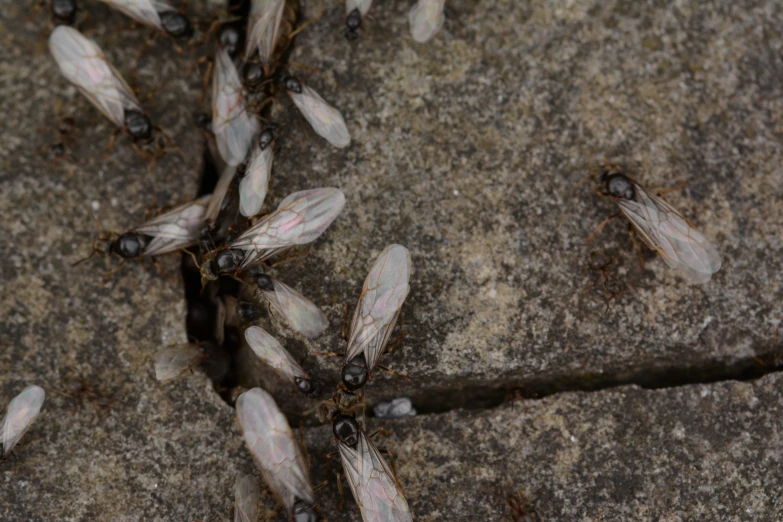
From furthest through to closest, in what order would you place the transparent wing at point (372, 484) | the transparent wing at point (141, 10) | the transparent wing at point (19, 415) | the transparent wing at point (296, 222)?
the transparent wing at point (141, 10)
the transparent wing at point (296, 222)
the transparent wing at point (19, 415)
the transparent wing at point (372, 484)

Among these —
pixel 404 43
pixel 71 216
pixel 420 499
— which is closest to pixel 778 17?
pixel 404 43

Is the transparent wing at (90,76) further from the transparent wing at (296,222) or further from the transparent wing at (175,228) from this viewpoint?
the transparent wing at (296,222)

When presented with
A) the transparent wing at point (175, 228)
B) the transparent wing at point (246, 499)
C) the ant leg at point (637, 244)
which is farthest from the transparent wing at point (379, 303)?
the ant leg at point (637, 244)

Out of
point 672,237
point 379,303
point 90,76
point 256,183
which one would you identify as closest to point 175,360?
point 256,183

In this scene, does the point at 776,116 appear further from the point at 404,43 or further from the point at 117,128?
the point at 117,128

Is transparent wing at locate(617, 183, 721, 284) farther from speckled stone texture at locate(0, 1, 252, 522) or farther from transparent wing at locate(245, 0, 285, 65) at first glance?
speckled stone texture at locate(0, 1, 252, 522)

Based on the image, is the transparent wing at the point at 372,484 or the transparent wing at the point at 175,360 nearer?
the transparent wing at the point at 372,484
